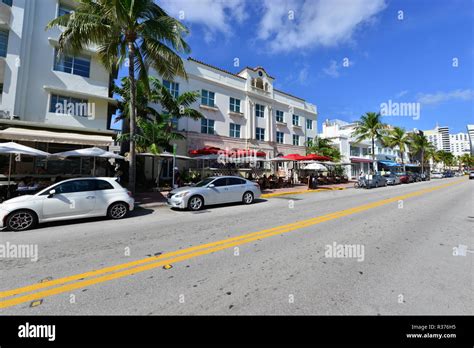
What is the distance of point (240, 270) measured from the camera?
3.75 m

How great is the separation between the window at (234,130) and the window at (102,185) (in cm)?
1644

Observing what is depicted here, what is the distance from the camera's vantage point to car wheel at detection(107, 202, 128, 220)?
7.71 metres

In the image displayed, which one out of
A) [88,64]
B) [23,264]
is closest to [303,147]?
[88,64]

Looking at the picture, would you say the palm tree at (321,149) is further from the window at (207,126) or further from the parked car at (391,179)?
Result: the window at (207,126)

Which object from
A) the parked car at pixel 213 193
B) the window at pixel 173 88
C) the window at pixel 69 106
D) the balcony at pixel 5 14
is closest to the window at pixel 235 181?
the parked car at pixel 213 193

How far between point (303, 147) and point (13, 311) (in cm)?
3014

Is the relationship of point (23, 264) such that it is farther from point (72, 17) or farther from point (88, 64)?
point (88, 64)

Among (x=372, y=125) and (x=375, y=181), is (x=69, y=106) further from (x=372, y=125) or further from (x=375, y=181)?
(x=372, y=125)

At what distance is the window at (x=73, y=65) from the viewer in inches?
554

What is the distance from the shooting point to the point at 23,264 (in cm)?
402

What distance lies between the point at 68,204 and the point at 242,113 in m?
19.5

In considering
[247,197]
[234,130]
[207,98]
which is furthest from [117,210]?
[234,130]

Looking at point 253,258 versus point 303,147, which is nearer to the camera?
point 253,258

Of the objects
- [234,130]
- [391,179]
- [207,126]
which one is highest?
[234,130]
